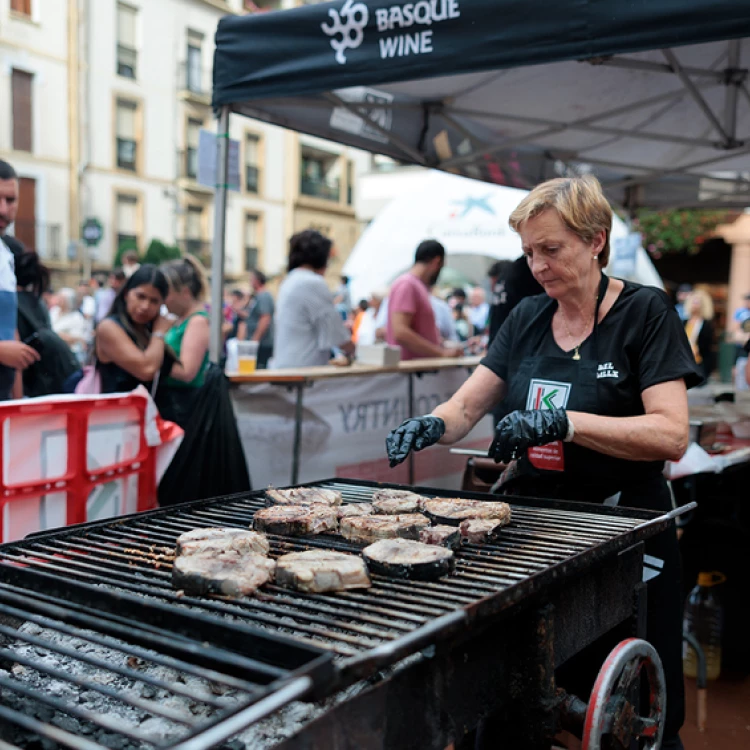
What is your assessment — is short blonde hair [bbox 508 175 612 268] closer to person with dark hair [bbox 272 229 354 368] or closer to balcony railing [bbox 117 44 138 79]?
person with dark hair [bbox 272 229 354 368]

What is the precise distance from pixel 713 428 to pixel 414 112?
322 cm

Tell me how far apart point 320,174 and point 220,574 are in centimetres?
3660

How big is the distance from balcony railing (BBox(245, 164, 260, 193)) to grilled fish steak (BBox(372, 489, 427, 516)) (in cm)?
3162

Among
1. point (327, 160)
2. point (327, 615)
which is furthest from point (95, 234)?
point (327, 615)

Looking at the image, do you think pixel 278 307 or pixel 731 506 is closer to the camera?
pixel 731 506

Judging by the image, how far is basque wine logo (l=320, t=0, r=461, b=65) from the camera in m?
3.49

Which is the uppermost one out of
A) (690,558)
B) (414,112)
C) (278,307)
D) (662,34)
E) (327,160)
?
(327,160)

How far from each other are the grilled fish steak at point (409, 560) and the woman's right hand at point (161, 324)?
261 cm

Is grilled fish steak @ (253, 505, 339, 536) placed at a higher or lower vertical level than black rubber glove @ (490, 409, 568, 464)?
lower

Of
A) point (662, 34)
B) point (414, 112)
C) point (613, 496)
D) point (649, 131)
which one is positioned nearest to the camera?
point (613, 496)

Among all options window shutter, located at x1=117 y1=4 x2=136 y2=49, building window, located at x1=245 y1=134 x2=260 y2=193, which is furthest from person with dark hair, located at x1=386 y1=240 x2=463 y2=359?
building window, located at x1=245 y1=134 x2=260 y2=193

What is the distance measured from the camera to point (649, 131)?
255 inches

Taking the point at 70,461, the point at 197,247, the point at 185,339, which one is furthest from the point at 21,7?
the point at 70,461

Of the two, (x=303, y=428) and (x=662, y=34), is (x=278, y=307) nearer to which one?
(x=303, y=428)
